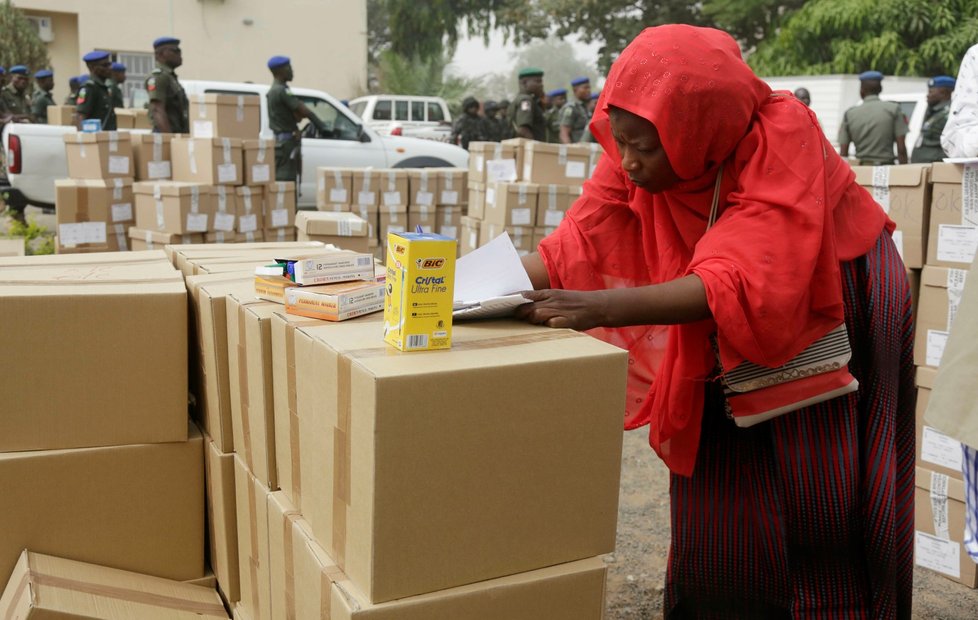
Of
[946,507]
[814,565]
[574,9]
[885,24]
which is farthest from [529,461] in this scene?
[574,9]

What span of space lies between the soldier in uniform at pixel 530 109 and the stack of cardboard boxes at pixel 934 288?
642 centimetres

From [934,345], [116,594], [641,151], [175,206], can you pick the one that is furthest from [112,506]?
[175,206]

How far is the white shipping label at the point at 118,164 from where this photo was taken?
638 centimetres

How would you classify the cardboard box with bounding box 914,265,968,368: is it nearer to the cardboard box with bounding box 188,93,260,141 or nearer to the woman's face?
the woman's face

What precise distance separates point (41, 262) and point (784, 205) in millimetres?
1828

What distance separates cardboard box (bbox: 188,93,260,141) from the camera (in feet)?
21.2

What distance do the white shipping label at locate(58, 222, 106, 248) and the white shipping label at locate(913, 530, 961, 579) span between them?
17.3 ft

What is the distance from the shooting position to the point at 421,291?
1.34 meters

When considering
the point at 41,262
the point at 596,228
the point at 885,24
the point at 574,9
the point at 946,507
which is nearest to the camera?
the point at 596,228

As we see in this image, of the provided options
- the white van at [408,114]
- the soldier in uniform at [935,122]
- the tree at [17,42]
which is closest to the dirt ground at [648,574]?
the soldier in uniform at [935,122]

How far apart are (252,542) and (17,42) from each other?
2056cm

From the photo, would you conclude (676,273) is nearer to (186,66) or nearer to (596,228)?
(596,228)

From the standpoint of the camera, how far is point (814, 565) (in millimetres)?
1848

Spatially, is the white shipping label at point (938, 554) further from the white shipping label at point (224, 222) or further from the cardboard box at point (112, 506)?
the white shipping label at point (224, 222)
